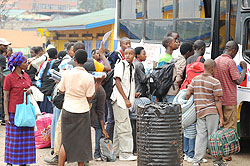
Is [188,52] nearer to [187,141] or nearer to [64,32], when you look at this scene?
[187,141]

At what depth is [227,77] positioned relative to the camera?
7137 mm

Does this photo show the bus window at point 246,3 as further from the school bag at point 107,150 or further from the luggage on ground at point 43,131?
the luggage on ground at point 43,131

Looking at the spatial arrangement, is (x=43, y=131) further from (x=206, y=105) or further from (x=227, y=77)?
(x=227, y=77)

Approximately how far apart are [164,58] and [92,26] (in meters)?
13.8

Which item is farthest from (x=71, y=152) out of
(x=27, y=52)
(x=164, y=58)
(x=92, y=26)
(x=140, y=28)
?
(x=27, y=52)

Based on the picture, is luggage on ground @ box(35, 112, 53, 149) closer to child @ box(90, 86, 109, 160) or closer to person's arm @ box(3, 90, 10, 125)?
child @ box(90, 86, 109, 160)

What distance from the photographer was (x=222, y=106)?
727 centimetres

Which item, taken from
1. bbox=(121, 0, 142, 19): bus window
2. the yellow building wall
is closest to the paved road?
bbox=(121, 0, 142, 19): bus window

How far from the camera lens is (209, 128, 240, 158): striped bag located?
6.79 m

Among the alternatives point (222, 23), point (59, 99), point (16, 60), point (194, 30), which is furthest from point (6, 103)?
point (194, 30)

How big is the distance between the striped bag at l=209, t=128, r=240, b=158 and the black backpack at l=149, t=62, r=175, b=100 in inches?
50.3

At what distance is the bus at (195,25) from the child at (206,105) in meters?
0.71

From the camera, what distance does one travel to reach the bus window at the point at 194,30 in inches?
338

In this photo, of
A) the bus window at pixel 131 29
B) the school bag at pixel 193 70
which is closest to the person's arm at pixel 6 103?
the school bag at pixel 193 70
